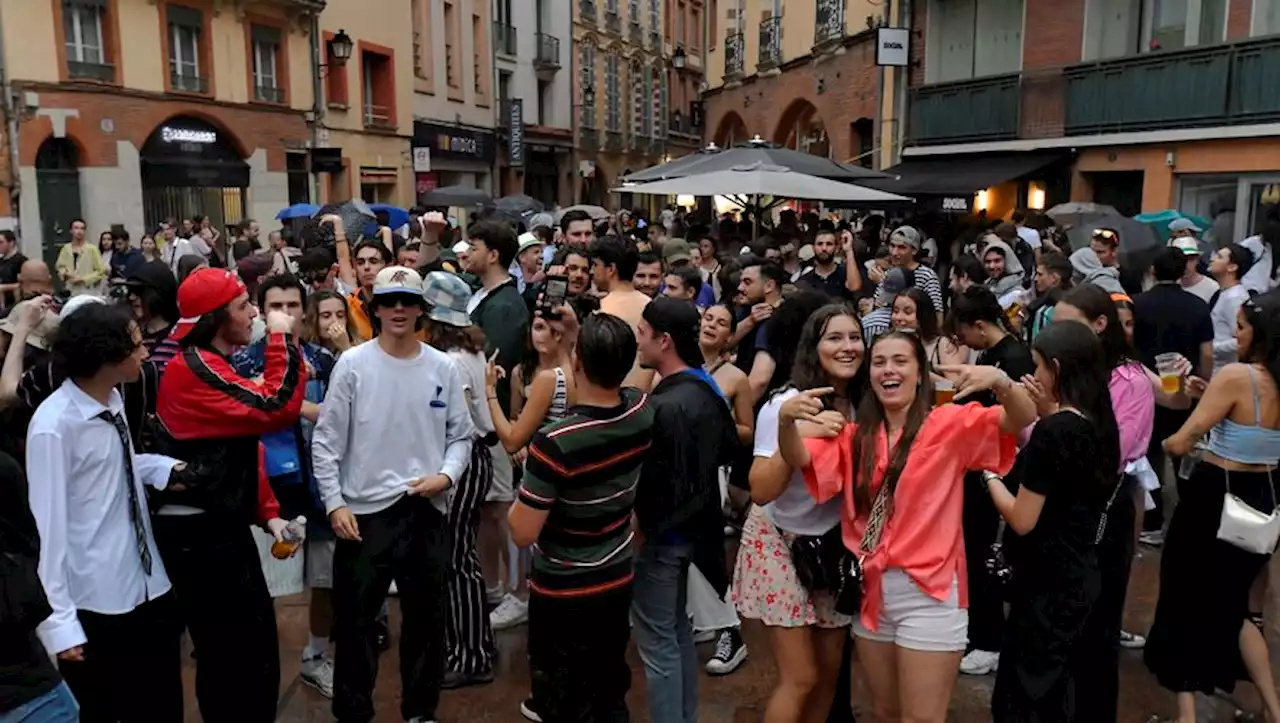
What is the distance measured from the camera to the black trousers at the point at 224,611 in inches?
143

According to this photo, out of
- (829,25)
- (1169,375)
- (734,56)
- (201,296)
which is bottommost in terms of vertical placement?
(1169,375)

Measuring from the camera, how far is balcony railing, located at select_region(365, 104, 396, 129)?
25.1 m

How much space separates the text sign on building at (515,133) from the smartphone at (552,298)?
2914 centimetres

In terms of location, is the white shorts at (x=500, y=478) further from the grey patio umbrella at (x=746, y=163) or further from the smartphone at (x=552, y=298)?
the grey patio umbrella at (x=746, y=163)

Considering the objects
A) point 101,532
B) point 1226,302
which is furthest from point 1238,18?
point 101,532

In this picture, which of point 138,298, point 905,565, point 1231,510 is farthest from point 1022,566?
point 138,298

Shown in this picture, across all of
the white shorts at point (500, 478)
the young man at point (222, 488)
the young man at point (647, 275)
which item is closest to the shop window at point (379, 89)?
the young man at point (647, 275)

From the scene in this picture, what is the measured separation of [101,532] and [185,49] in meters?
19.6

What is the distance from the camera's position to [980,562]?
15.3ft

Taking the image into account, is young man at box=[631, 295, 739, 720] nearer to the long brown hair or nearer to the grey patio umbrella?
the long brown hair

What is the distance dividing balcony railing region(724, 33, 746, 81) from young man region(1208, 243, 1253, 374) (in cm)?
2446

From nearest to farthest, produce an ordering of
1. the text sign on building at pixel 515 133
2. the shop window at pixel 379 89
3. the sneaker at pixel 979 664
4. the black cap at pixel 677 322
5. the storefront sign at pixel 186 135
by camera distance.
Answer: the black cap at pixel 677 322
the sneaker at pixel 979 664
the storefront sign at pixel 186 135
the shop window at pixel 379 89
the text sign on building at pixel 515 133

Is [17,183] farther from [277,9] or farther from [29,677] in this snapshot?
[29,677]

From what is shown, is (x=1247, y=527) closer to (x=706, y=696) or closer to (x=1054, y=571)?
(x=1054, y=571)
